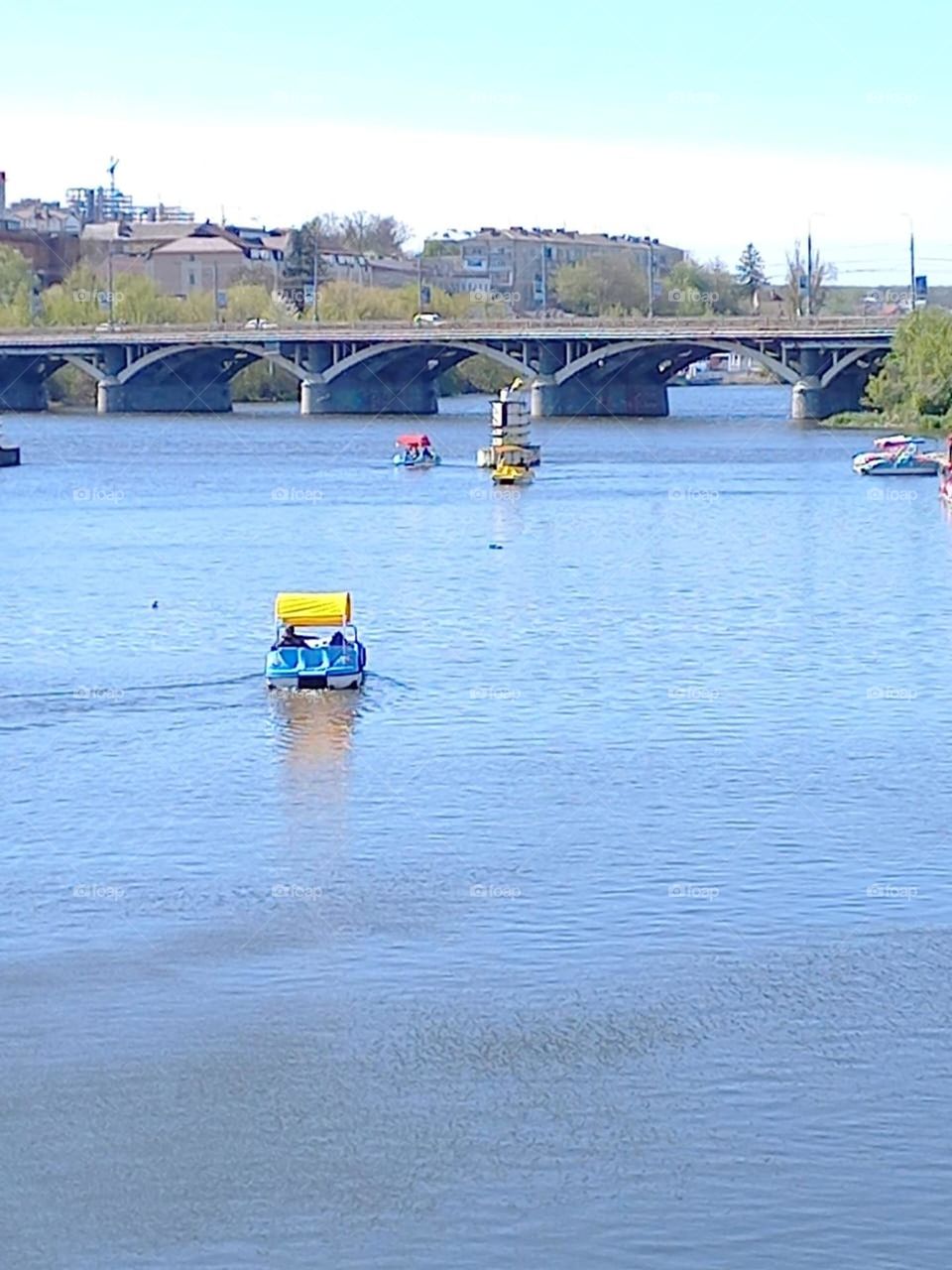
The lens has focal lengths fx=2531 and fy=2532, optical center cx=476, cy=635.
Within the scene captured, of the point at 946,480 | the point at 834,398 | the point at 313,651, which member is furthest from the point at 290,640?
the point at 834,398

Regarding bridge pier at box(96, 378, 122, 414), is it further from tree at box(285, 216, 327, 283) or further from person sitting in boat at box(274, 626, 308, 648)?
person sitting in boat at box(274, 626, 308, 648)

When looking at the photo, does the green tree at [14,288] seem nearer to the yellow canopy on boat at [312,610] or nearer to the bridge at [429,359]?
the bridge at [429,359]

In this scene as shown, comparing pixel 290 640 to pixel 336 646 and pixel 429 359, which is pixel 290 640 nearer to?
pixel 336 646

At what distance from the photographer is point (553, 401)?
101438 mm

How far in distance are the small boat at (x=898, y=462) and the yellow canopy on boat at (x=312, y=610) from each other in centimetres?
4031

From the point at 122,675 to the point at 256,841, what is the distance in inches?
382

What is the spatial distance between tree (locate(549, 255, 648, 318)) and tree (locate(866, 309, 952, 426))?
60675 mm

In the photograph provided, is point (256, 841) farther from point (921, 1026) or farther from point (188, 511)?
point (188, 511)

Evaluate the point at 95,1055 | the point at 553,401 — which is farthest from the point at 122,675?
the point at 553,401

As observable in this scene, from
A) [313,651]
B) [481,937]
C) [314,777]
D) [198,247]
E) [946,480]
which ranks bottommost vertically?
[481,937]

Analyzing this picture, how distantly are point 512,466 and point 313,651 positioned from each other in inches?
1528

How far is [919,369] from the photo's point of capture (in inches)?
3433

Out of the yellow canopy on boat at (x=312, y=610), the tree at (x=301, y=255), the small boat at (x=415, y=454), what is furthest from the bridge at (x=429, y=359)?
the yellow canopy on boat at (x=312, y=610)

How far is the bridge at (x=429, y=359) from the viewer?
93.1 metres
